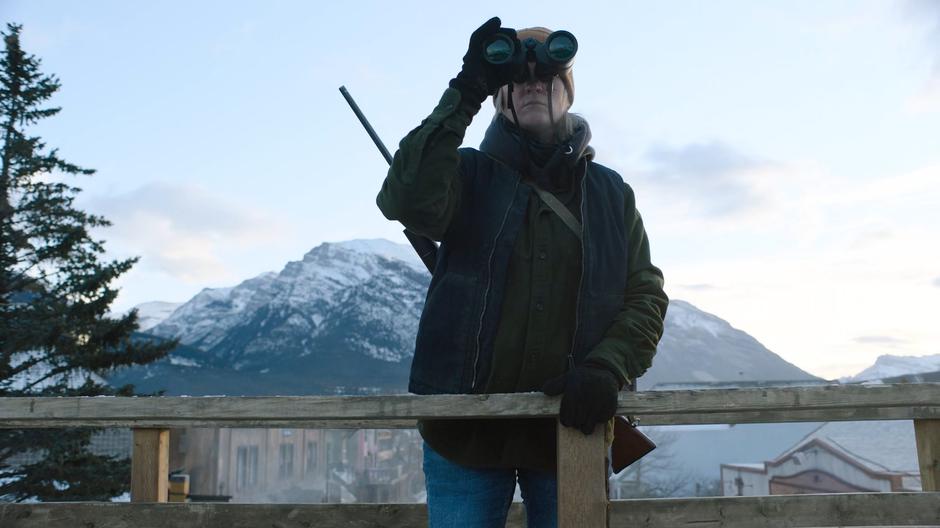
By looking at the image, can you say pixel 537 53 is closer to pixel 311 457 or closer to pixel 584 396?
pixel 584 396

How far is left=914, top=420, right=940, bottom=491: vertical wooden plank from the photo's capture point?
3.36m

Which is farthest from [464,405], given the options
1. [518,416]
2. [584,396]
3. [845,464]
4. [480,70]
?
[845,464]

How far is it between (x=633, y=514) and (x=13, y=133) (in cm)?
2810

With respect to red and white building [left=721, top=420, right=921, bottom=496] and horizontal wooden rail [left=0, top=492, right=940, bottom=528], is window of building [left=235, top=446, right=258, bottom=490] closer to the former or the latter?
red and white building [left=721, top=420, right=921, bottom=496]

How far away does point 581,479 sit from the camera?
7.30 ft

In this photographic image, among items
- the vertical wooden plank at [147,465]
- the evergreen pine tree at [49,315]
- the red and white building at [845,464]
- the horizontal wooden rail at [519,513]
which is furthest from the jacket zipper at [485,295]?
the red and white building at [845,464]

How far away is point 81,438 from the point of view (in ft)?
74.9

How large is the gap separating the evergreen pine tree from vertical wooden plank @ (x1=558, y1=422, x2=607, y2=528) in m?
23.0

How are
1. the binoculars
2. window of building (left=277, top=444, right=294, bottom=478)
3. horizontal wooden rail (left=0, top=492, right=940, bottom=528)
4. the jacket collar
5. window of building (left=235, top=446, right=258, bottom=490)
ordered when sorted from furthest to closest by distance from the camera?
window of building (left=277, top=444, right=294, bottom=478) → window of building (left=235, top=446, right=258, bottom=490) → horizontal wooden rail (left=0, top=492, right=940, bottom=528) → the jacket collar → the binoculars

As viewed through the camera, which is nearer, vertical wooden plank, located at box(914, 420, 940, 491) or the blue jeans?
the blue jeans

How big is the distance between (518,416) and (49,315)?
83.3 feet

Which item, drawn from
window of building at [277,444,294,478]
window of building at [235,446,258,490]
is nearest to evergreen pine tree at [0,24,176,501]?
window of building at [235,446,258,490]

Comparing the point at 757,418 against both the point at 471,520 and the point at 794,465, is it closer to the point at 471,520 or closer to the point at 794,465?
the point at 471,520

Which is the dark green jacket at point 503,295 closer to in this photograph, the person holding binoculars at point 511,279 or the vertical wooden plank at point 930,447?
the person holding binoculars at point 511,279
